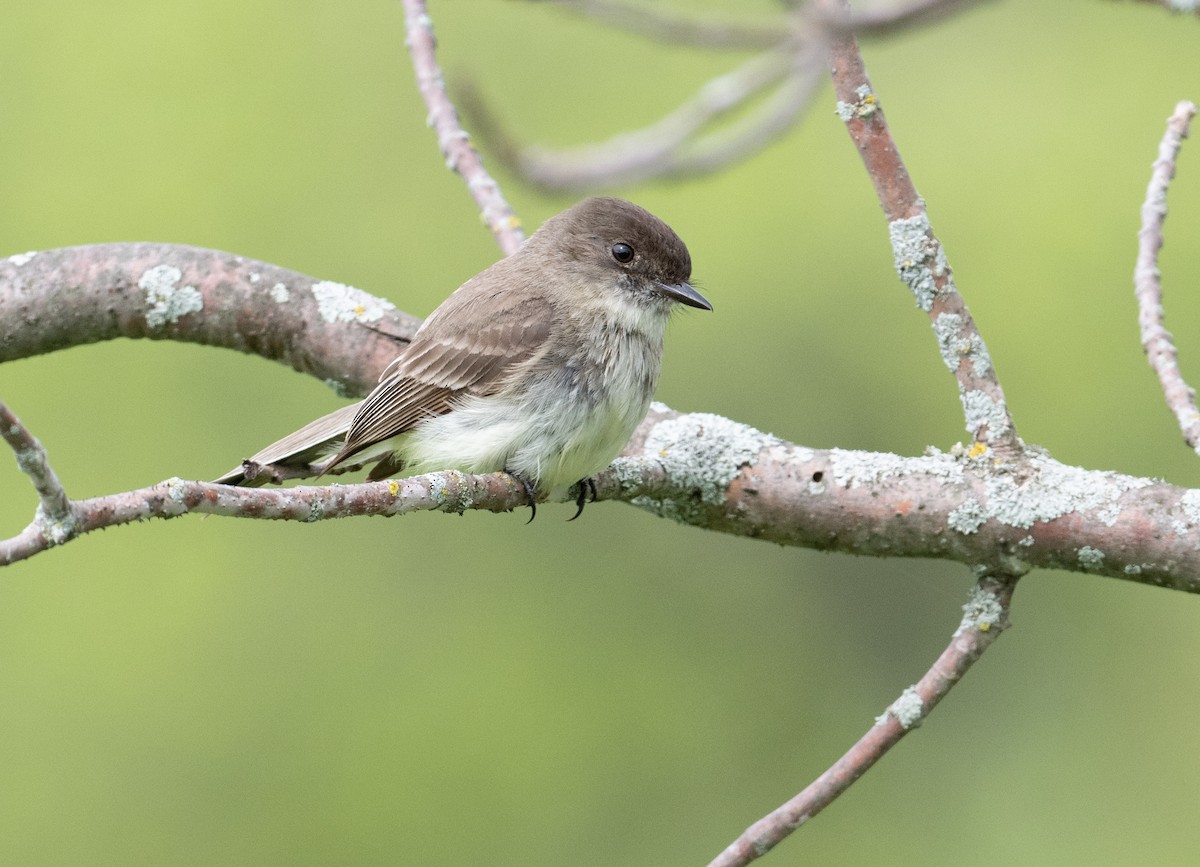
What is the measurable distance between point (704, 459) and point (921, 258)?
70 cm

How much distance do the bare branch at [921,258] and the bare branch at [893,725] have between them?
33 cm

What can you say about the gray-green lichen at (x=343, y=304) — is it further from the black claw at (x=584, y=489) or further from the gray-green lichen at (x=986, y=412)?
the gray-green lichen at (x=986, y=412)

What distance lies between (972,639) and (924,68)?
3.47 m

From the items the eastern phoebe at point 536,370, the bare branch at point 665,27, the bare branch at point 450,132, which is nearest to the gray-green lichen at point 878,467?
the eastern phoebe at point 536,370

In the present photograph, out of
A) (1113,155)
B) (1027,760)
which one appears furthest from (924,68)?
(1027,760)

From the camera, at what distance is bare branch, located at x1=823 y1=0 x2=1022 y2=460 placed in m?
3.09

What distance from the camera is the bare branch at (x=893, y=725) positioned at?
2.78 m

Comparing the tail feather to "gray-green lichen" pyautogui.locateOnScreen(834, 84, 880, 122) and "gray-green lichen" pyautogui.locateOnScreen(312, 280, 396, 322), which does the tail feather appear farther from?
"gray-green lichen" pyautogui.locateOnScreen(834, 84, 880, 122)

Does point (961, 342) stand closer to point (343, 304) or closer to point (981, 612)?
point (981, 612)

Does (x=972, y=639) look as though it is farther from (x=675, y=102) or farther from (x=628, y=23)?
(x=675, y=102)

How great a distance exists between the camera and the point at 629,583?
609 cm

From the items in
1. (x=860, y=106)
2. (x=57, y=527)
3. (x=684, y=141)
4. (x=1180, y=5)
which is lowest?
(x=57, y=527)

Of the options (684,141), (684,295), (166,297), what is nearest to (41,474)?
(166,297)

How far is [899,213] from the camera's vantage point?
10.5 ft
